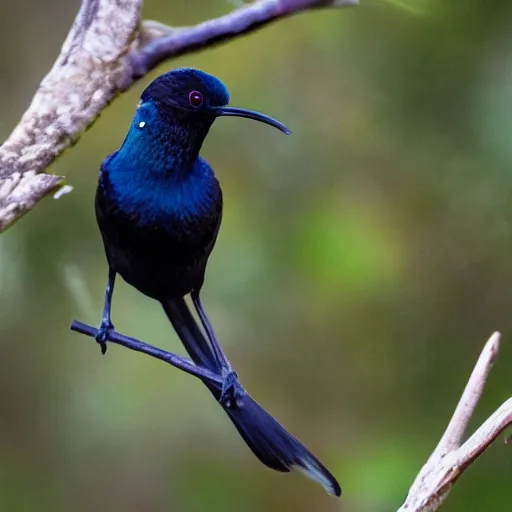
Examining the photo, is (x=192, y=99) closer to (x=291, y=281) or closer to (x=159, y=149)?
(x=159, y=149)

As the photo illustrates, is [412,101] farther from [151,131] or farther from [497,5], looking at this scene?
[151,131]

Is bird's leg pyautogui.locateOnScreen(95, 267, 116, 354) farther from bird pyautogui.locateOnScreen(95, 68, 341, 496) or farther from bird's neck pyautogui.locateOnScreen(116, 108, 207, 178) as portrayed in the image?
bird's neck pyautogui.locateOnScreen(116, 108, 207, 178)

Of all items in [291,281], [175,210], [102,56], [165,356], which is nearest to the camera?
[165,356]

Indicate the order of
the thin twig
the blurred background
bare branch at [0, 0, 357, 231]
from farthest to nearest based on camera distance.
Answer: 1. the blurred background
2. bare branch at [0, 0, 357, 231]
3. the thin twig

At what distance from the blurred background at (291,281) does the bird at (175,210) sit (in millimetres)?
859

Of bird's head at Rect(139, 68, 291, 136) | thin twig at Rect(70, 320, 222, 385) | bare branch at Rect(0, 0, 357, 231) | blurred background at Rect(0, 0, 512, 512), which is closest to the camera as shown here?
thin twig at Rect(70, 320, 222, 385)

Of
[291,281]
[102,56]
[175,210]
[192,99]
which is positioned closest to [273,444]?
[175,210]

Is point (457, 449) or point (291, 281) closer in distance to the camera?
point (457, 449)

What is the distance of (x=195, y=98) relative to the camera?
911mm

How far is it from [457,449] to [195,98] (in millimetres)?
496

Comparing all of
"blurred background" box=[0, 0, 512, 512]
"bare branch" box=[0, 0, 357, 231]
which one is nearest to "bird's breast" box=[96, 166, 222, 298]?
"bare branch" box=[0, 0, 357, 231]

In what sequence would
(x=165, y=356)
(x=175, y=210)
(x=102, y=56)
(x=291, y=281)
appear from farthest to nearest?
(x=291, y=281) → (x=102, y=56) → (x=175, y=210) → (x=165, y=356)

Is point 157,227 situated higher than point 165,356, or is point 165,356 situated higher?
point 157,227

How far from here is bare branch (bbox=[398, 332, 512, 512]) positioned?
841mm
